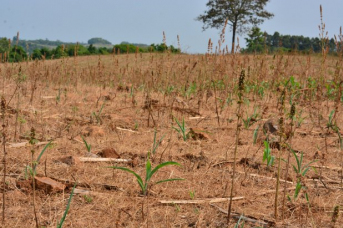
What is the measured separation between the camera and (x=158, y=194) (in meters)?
2.35

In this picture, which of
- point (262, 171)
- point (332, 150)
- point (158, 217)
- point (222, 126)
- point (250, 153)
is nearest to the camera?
point (158, 217)

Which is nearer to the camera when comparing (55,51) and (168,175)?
(168,175)

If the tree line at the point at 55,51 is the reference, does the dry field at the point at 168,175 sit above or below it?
below

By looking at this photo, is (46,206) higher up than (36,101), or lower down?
lower down

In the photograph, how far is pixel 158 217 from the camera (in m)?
2.05

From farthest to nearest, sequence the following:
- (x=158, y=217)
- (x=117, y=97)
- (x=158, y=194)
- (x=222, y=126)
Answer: (x=117, y=97), (x=222, y=126), (x=158, y=194), (x=158, y=217)

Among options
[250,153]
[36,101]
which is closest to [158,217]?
[250,153]

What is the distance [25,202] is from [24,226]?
0.32 meters

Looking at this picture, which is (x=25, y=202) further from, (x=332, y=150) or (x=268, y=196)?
(x=332, y=150)

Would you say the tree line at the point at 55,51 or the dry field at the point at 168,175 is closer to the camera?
the dry field at the point at 168,175

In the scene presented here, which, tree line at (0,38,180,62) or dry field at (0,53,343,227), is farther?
tree line at (0,38,180,62)

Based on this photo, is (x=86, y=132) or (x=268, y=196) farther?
(x=86, y=132)

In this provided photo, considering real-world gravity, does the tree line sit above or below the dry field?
above

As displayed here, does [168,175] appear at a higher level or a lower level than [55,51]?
lower
